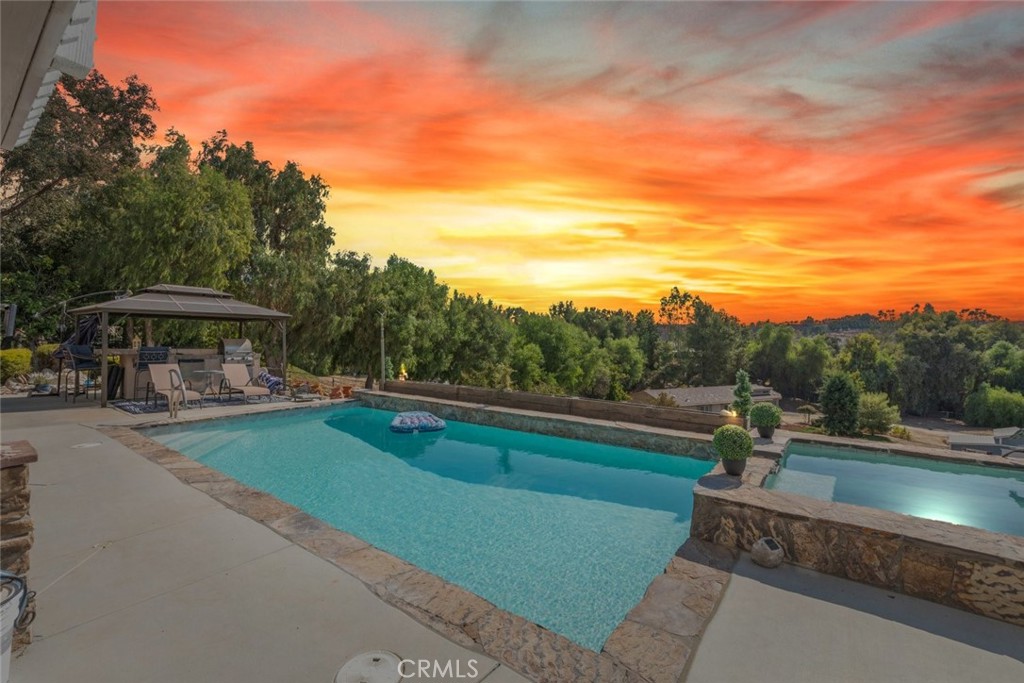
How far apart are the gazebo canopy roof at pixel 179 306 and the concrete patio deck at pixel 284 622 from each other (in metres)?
8.43

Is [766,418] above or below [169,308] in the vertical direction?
below

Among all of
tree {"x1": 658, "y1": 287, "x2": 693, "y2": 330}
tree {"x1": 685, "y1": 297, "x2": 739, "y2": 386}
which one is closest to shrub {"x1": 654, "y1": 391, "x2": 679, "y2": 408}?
tree {"x1": 685, "y1": 297, "x2": 739, "y2": 386}

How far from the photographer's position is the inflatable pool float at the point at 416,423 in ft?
38.2

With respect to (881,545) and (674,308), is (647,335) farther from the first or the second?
(881,545)

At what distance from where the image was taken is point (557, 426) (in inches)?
444

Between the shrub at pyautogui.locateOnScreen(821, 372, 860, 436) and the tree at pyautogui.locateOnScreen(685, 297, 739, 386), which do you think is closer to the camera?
the shrub at pyautogui.locateOnScreen(821, 372, 860, 436)

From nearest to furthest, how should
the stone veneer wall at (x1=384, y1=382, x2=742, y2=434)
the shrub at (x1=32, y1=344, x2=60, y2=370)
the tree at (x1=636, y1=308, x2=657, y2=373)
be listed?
the stone veneer wall at (x1=384, y1=382, x2=742, y2=434)
the shrub at (x1=32, y1=344, x2=60, y2=370)
the tree at (x1=636, y1=308, x2=657, y2=373)

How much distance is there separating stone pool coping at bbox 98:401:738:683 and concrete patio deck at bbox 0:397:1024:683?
11cm

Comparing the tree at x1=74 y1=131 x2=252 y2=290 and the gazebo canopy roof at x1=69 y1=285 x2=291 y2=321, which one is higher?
the tree at x1=74 y1=131 x2=252 y2=290

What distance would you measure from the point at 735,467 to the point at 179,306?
43.0 ft

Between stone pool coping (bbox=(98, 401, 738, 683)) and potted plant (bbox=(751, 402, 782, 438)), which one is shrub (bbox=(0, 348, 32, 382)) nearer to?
stone pool coping (bbox=(98, 401, 738, 683))

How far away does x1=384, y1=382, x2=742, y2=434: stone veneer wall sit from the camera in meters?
10.2

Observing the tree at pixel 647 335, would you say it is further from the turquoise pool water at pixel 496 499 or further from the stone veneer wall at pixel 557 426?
the turquoise pool water at pixel 496 499

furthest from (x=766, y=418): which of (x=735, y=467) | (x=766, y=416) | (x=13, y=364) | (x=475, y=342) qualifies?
(x=475, y=342)
